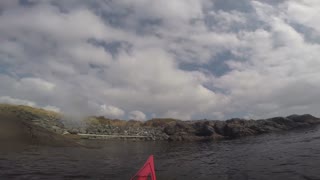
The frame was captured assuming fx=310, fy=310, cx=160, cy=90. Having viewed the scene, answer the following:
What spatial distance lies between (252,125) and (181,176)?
4734cm

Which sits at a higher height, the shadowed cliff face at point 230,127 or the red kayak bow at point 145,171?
the shadowed cliff face at point 230,127

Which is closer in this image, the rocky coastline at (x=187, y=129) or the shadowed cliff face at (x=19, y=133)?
the shadowed cliff face at (x=19, y=133)

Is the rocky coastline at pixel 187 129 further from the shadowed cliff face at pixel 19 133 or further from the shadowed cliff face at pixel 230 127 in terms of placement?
the shadowed cliff face at pixel 19 133

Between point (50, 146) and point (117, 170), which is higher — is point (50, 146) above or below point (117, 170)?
above

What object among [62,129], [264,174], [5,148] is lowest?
[264,174]

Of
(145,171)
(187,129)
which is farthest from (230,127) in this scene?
(145,171)

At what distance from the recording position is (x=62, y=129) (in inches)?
2050

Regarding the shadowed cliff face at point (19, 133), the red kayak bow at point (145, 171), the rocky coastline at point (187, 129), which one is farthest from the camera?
the rocky coastline at point (187, 129)

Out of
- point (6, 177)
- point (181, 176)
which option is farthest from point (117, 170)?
point (6, 177)

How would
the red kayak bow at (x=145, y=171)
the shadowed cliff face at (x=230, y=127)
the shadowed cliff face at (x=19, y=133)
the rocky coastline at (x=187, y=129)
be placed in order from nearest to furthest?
the red kayak bow at (x=145, y=171)
the shadowed cliff face at (x=19, y=133)
the rocky coastline at (x=187, y=129)
the shadowed cliff face at (x=230, y=127)

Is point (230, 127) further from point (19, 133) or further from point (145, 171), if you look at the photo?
point (145, 171)

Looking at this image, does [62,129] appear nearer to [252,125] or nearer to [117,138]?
[117,138]

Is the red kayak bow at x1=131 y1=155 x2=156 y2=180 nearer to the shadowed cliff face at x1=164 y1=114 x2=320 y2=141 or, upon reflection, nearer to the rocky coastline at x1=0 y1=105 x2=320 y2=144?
the rocky coastline at x1=0 y1=105 x2=320 y2=144

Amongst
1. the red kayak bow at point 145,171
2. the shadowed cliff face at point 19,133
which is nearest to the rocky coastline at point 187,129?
the shadowed cliff face at point 19,133
